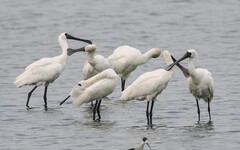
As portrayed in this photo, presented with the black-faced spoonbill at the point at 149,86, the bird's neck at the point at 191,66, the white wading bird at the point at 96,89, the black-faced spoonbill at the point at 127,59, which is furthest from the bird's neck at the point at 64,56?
the bird's neck at the point at 191,66

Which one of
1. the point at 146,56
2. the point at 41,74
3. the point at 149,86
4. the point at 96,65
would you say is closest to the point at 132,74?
the point at 146,56

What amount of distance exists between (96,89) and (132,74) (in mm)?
5697

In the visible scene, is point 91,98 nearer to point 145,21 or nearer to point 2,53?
point 2,53

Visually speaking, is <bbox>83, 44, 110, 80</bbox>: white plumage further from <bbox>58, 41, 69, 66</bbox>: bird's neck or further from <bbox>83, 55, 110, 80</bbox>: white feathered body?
<bbox>58, 41, 69, 66</bbox>: bird's neck

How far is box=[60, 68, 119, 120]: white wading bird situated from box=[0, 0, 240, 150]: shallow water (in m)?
0.42

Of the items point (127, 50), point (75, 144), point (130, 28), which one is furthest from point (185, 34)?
point (75, 144)

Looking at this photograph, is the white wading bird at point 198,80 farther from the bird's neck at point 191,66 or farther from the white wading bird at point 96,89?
the white wading bird at point 96,89

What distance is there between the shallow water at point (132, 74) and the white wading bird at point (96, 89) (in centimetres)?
42

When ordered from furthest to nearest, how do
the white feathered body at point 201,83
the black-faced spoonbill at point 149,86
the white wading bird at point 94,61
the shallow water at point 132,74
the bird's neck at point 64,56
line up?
the bird's neck at point 64,56 → the white wading bird at point 94,61 → the white feathered body at point 201,83 → the black-faced spoonbill at point 149,86 → the shallow water at point 132,74

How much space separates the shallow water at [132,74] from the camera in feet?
54.2

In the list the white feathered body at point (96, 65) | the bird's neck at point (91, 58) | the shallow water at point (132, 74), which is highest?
the bird's neck at point (91, 58)

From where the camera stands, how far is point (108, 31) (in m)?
31.3

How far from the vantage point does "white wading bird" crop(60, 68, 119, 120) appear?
58.6 ft

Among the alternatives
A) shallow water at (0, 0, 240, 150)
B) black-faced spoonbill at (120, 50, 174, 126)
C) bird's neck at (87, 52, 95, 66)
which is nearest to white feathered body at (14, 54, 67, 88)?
shallow water at (0, 0, 240, 150)
